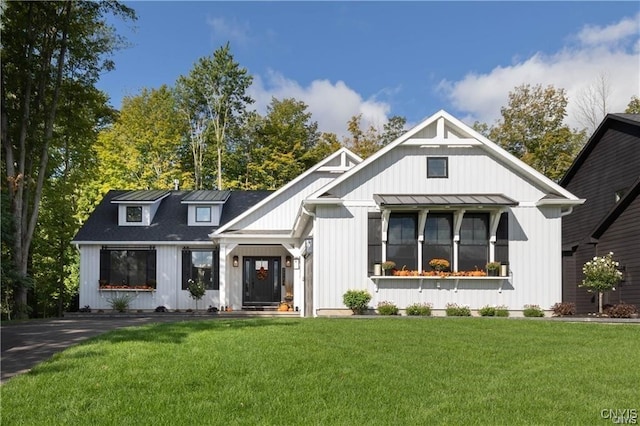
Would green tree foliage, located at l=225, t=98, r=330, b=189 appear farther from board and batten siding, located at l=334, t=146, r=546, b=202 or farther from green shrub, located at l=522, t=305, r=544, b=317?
green shrub, located at l=522, t=305, r=544, b=317

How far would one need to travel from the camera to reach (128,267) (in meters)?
22.2

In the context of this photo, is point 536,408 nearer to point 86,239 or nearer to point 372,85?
point 86,239

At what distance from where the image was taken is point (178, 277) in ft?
72.7

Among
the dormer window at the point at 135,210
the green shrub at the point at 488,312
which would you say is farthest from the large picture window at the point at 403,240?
the dormer window at the point at 135,210

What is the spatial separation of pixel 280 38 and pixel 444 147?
24.7 ft

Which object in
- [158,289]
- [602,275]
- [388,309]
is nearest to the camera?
[388,309]

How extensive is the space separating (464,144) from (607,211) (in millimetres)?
8620

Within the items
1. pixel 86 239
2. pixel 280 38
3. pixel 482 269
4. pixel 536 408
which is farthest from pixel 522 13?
pixel 86 239

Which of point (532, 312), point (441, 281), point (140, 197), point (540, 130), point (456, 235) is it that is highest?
point (540, 130)

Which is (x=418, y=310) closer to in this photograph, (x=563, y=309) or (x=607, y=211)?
(x=563, y=309)

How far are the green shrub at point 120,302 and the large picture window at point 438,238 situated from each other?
11414 millimetres

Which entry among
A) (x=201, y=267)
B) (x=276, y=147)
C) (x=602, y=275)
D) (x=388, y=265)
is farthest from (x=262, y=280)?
(x=276, y=147)

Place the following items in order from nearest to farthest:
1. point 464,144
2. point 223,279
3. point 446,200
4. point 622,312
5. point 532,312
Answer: point 622,312 < point 446,200 < point 532,312 < point 464,144 < point 223,279

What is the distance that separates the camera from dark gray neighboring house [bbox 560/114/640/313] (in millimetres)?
17016
